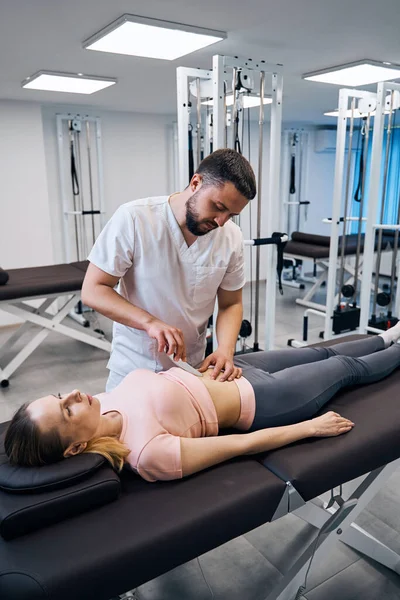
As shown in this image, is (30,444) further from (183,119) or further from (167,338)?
(183,119)

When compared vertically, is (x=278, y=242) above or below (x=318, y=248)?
above

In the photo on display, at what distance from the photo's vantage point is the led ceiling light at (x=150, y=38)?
2.00 metres

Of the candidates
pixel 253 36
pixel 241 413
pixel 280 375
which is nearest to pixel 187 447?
pixel 241 413

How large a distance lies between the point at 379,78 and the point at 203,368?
263 cm

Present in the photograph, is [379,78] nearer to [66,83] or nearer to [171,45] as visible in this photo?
[171,45]

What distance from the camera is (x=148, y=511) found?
1.06 m

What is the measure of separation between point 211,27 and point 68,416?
5.68 ft

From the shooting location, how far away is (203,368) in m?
1.55

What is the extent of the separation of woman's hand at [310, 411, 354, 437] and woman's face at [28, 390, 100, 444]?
1.94ft

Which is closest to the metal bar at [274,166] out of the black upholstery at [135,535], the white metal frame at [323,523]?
the white metal frame at [323,523]

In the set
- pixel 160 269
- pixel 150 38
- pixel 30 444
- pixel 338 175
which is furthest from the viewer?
pixel 338 175

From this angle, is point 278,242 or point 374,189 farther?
point 374,189

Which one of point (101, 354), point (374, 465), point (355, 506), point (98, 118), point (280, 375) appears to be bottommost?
point (101, 354)

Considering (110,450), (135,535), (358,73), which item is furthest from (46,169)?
(135,535)
